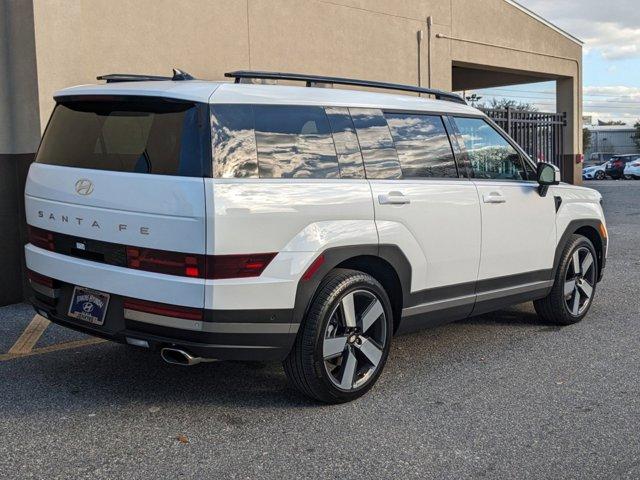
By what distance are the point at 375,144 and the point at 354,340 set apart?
1.25 metres

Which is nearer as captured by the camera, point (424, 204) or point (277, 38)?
point (424, 204)

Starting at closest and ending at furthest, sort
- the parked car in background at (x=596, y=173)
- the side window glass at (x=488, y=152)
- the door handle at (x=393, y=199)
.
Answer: the door handle at (x=393, y=199), the side window glass at (x=488, y=152), the parked car in background at (x=596, y=173)

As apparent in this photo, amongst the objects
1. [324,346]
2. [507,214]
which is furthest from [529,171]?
[324,346]

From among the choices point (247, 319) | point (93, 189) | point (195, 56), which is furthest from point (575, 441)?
point (195, 56)

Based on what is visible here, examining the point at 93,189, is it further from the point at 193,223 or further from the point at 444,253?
the point at 444,253

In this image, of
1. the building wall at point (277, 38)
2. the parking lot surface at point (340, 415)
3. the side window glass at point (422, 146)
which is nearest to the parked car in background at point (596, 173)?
the building wall at point (277, 38)

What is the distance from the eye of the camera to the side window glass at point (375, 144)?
4.86 metres

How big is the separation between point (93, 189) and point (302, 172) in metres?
1.18

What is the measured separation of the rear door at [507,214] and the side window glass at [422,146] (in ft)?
0.81

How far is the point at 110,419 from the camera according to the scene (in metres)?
4.39

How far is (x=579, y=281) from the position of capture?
6730mm

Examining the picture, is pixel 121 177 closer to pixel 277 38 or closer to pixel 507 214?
pixel 507 214

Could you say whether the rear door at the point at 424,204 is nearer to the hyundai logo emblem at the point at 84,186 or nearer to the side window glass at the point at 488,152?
the side window glass at the point at 488,152

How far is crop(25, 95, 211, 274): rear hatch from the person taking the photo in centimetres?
404
